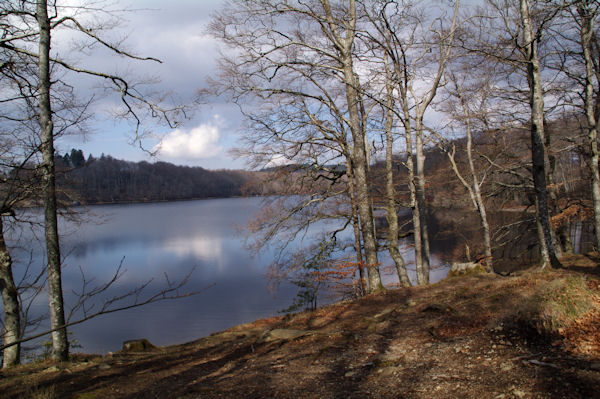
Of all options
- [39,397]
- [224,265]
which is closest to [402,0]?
[39,397]

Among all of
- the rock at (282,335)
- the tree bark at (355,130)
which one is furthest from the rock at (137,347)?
the tree bark at (355,130)

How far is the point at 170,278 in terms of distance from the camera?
870 inches

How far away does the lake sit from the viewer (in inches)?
553

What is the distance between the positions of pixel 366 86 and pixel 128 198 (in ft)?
299

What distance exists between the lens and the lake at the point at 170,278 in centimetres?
1405

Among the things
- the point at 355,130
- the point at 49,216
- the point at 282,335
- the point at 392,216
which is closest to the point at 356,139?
the point at 355,130

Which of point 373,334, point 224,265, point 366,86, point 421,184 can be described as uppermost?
point 366,86

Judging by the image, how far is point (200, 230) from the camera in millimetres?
40938

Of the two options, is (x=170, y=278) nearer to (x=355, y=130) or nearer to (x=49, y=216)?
(x=355, y=130)

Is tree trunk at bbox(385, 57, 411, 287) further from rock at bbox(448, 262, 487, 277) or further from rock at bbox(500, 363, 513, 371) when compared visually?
rock at bbox(500, 363, 513, 371)

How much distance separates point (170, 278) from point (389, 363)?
1978 cm

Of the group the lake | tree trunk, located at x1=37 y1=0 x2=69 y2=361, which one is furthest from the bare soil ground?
the lake

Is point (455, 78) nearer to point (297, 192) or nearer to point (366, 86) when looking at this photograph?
point (366, 86)

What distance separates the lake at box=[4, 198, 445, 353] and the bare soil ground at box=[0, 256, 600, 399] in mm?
1972
